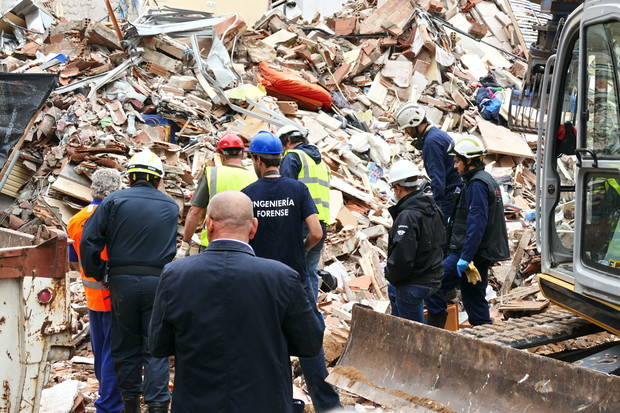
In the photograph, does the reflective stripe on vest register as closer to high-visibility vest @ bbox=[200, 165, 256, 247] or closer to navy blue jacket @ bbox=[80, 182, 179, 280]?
navy blue jacket @ bbox=[80, 182, 179, 280]

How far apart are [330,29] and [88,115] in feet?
25.9

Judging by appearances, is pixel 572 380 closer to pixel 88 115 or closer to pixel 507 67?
pixel 88 115

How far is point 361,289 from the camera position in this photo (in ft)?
33.3

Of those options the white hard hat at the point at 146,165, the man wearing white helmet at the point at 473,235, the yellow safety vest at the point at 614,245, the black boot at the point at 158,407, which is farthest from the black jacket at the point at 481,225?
the black boot at the point at 158,407

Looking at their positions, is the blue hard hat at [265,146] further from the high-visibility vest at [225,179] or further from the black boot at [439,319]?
the black boot at [439,319]

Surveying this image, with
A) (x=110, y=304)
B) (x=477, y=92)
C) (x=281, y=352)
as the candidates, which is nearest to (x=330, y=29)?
(x=477, y=92)

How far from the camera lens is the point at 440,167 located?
8.50 meters

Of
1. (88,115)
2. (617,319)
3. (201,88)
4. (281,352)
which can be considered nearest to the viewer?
(281,352)

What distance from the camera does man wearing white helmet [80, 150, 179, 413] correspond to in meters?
5.99

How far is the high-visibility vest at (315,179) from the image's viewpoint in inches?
297

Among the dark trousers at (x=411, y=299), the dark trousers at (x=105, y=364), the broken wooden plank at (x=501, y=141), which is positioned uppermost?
the broken wooden plank at (x=501, y=141)

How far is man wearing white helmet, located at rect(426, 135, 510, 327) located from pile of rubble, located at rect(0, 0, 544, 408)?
929 mm

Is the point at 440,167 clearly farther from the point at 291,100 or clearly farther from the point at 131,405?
the point at 291,100

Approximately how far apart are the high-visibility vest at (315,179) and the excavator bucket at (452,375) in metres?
1.99
